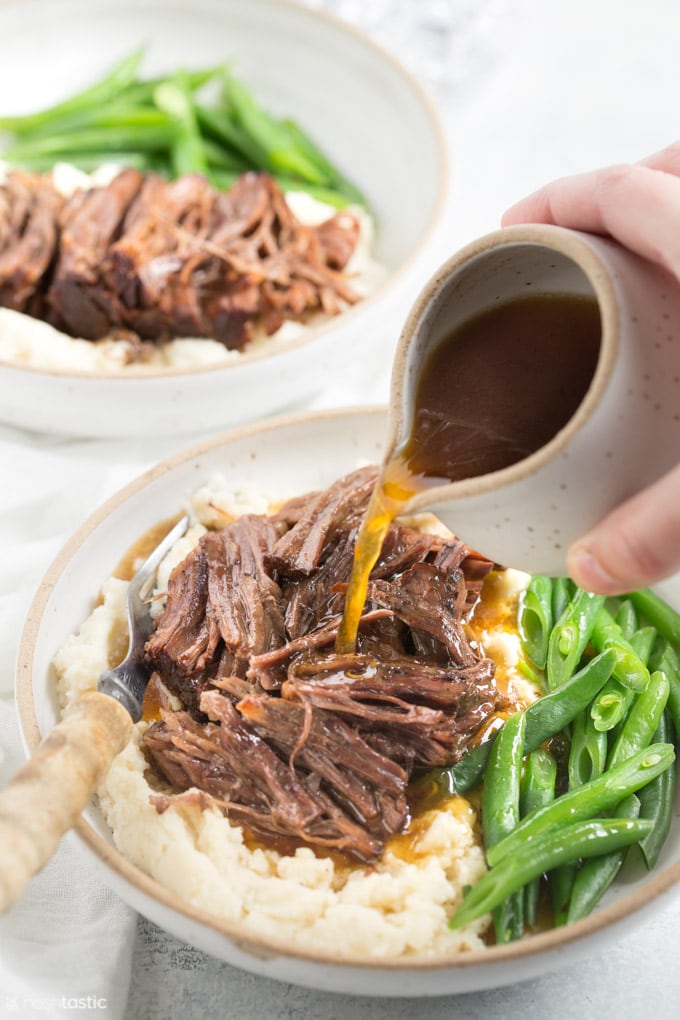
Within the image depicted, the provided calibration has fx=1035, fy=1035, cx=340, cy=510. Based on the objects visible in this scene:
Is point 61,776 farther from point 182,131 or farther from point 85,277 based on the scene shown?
point 182,131

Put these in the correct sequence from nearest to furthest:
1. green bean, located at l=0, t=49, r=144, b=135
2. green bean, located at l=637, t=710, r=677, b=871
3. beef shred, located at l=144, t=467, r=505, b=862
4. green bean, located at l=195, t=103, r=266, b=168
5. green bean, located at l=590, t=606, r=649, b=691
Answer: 1. green bean, located at l=637, t=710, r=677, b=871
2. beef shred, located at l=144, t=467, r=505, b=862
3. green bean, located at l=590, t=606, r=649, b=691
4. green bean, located at l=0, t=49, r=144, b=135
5. green bean, located at l=195, t=103, r=266, b=168

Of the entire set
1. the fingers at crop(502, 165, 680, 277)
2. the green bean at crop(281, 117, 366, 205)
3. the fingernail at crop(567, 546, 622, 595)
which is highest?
the fingers at crop(502, 165, 680, 277)

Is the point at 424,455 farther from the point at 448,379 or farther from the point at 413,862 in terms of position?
the point at 413,862

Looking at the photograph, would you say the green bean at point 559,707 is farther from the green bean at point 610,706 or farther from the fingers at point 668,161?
the fingers at point 668,161

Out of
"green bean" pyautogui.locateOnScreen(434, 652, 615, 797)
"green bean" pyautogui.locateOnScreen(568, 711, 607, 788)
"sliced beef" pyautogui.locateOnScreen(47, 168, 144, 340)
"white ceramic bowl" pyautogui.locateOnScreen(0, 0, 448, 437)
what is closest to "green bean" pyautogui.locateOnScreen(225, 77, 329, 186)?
"white ceramic bowl" pyautogui.locateOnScreen(0, 0, 448, 437)

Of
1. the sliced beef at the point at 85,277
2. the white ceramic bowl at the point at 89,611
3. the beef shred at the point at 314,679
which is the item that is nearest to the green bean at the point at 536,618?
the beef shred at the point at 314,679

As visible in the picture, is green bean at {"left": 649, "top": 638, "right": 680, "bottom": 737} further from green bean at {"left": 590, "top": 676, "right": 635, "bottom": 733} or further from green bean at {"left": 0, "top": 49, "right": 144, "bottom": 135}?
green bean at {"left": 0, "top": 49, "right": 144, "bottom": 135}
